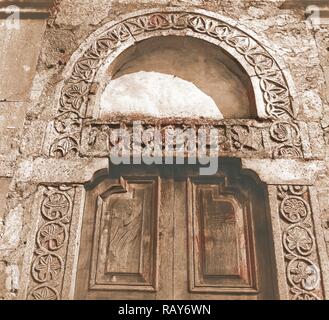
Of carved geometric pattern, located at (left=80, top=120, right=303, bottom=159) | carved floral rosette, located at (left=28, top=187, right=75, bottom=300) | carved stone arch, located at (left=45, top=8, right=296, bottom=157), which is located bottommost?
carved floral rosette, located at (left=28, top=187, right=75, bottom=300)

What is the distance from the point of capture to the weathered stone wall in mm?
3133

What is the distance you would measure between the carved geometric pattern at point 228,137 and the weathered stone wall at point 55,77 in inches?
5.9

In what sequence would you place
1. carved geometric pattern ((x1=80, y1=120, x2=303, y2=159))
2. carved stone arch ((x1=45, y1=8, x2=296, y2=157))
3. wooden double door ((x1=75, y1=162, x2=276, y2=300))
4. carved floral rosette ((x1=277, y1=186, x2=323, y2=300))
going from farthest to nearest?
carved stone arch ((x1=45, y1=8, x2=296, y2=157)) < carved geometric pattern ((x1=80, y1=120, x2=303, y2=159)) < wooden double door ((x1=75, y1=162, x2=276, y2=300)) < carved floral rosette ((x1=277, y1=186, x2=323, y2=300))

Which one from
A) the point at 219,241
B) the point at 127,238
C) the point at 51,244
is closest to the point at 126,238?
the point at 127,238

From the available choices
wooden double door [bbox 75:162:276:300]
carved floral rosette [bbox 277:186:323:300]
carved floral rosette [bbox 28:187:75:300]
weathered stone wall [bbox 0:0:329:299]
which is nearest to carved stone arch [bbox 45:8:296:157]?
weathered stone wall [bbox 0:0:329:299]

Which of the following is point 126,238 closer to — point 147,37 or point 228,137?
point 228,137

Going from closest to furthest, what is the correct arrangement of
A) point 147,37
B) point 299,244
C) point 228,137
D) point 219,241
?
point 299,244 < point 219,241 < point 228,137 < point 147,37

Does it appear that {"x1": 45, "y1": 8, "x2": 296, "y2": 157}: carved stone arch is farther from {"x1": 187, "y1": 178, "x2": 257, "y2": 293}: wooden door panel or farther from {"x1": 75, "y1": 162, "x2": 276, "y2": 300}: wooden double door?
{"x1": 187, "y1": 178, "x2": 257, "y2": 293}: wooden door panel

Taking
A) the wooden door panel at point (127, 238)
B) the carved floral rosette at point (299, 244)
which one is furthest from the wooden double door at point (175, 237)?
the carved floral rosette at point (299, 244)

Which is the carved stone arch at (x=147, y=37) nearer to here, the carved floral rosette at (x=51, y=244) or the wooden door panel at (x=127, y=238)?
the carved floral rosette at (x=51, y=244)

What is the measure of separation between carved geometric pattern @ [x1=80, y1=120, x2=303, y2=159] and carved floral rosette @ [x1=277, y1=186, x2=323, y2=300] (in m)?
0.38

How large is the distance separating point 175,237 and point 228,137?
3.27 feet

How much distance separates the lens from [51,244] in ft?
9.90
